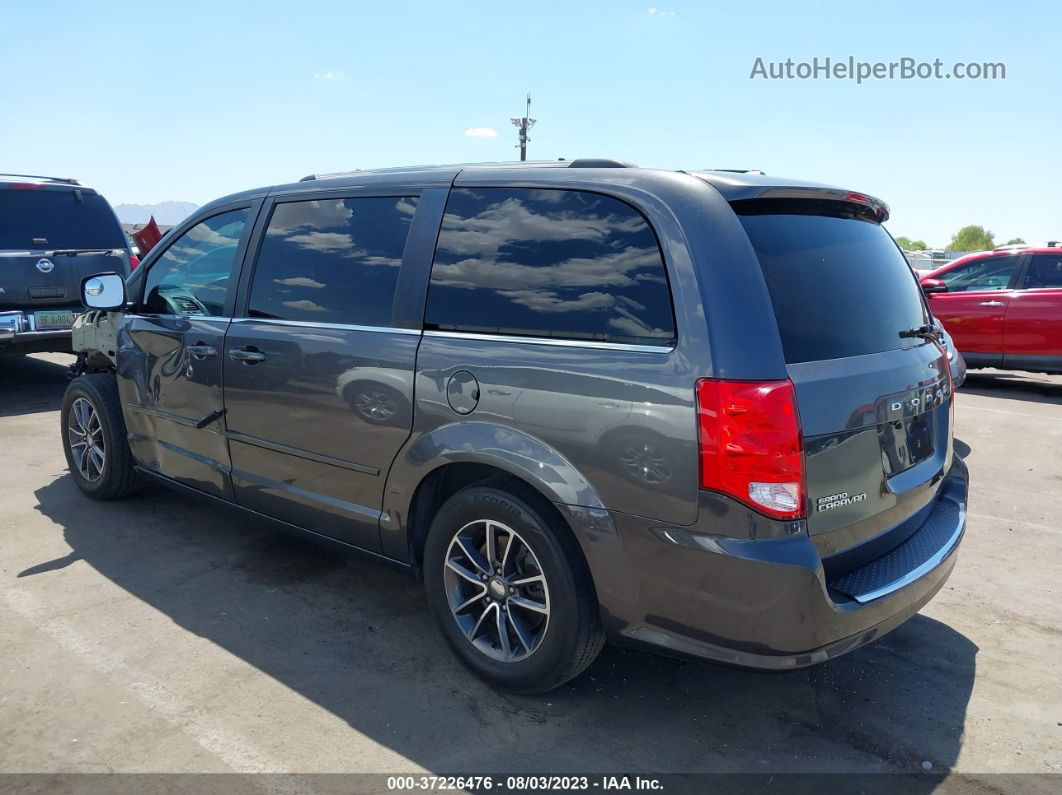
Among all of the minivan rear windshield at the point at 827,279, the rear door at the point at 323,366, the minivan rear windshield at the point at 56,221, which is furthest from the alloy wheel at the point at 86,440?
the minivan rear windshield at the point at 827,279

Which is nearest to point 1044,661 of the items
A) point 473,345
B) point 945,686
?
point 945,686

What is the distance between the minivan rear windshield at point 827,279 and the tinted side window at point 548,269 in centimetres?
36

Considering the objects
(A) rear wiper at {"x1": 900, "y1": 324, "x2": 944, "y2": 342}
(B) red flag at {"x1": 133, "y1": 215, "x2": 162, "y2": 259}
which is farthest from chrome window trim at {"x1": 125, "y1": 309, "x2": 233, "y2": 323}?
(B) red flag at {"x1": 133, "y1": 215, "x2": 162, "y2": 259}

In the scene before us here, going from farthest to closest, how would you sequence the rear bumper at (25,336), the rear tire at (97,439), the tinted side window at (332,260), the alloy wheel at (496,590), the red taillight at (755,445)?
the rear bumper at (25,336) < the rear tire at (97,439) < the tinted side window at (332,260) < the alloy wheel at (496,590) < the red taillight at (755,445)

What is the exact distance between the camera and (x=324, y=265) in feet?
11.6

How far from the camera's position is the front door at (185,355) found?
396 centimetres

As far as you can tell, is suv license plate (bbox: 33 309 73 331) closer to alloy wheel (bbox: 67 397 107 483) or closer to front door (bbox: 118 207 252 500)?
alloy wheel (bbox: 67 397 107 483)

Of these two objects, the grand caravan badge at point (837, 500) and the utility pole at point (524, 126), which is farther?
the utility pole at point (524, 126)

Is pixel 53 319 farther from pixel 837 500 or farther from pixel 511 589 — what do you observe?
pixel 837 500

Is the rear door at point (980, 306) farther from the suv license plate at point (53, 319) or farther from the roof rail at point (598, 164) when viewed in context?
the suv license plate at point (53, 319)

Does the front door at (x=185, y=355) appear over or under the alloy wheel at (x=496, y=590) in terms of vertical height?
over

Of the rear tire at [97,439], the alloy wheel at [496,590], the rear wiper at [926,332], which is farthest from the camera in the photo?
the rear tire at [97,439]

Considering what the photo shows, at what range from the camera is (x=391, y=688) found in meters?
3.02

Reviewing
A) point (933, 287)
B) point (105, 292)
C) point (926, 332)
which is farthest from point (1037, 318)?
point (105, 292)
